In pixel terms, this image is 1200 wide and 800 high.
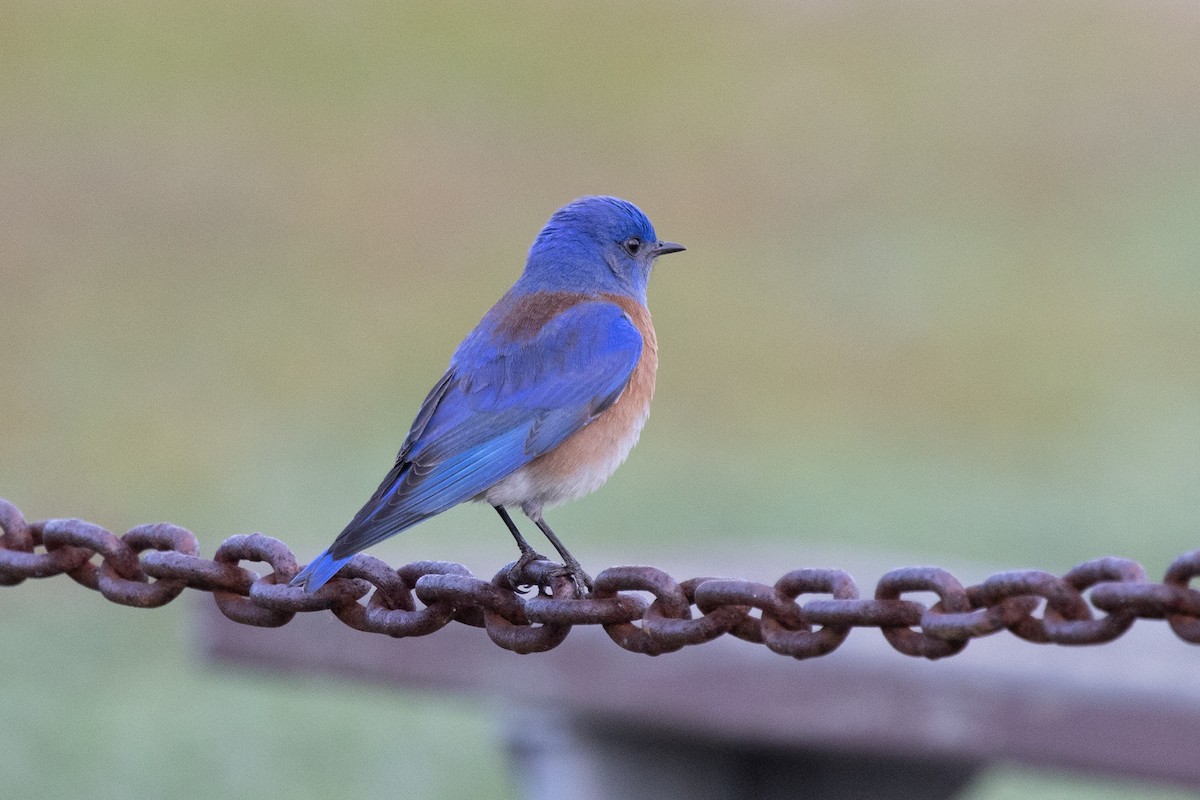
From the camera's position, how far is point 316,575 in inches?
110

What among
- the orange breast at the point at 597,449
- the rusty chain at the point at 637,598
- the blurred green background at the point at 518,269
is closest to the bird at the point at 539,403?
the orange breast at the point at 597,449

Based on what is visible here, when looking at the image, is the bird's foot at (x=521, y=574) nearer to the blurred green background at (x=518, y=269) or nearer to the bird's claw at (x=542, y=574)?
the bird's claw at (x=542, y=574)

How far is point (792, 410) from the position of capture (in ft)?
45.6

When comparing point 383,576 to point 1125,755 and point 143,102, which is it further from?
point 143,102

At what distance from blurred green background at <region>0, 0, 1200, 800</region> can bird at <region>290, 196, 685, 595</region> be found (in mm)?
1415

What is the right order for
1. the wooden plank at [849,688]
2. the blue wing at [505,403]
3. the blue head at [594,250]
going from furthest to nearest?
the blue head at [594,250] < the wooden plank at [849,688] < the blue wing at [505,403]

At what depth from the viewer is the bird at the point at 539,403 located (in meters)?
3.52

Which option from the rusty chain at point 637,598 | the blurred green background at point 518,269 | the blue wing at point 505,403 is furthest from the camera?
the blurred green background at point 518,269

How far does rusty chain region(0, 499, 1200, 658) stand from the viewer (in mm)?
2246

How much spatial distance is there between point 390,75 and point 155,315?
8.38 m

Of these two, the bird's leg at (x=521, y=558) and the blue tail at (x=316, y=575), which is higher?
the bird's leg at (x=521, y=558)

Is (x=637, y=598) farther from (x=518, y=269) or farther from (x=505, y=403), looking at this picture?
(x=518, y=269)

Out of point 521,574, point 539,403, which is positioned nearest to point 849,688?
point 539,403

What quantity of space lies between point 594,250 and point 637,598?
1.83 metres
